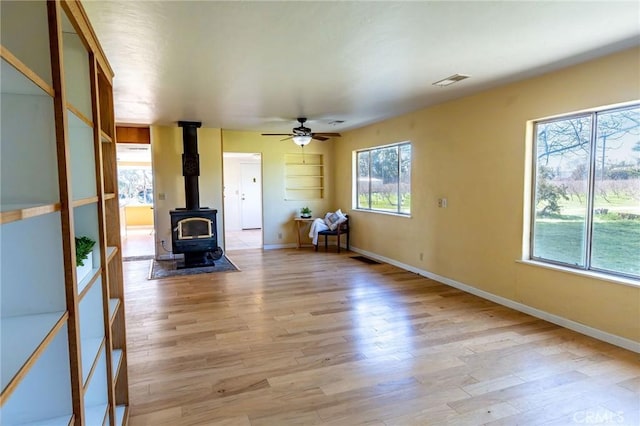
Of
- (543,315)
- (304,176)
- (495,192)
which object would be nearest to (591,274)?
(543,315)

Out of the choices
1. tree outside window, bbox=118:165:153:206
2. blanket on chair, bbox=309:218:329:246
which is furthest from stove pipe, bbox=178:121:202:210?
tree outside window, bbox=118:165:153:206

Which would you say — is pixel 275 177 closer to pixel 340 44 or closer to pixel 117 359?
pixel 340 44

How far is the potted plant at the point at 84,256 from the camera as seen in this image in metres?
1.47

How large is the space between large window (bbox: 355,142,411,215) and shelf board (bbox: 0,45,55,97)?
5.29m

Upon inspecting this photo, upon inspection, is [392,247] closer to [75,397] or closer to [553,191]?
[553,191]

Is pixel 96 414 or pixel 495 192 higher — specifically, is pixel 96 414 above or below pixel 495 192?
below

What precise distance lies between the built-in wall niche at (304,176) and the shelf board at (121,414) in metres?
6.01

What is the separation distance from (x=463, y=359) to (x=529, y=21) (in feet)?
7.85

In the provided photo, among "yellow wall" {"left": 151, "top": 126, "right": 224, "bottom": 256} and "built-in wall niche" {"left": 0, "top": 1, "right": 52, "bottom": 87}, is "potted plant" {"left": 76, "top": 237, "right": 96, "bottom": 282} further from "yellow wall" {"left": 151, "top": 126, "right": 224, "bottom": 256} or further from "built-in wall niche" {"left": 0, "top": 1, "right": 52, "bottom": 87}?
"yellow wall" {"left": 151, "top": 126, "right": 224, "bottom": 256}

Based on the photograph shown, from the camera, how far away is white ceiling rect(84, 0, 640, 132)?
227 cm

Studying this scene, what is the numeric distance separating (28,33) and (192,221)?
210 inches

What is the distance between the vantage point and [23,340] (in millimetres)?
1069

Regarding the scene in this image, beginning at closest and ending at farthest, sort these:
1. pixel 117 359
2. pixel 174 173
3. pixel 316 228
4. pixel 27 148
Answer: pixel 27 148 → pixel 117 359 → pixel 174 173 → pixel 316 228

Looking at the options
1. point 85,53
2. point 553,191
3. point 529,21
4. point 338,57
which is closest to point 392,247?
point 553,191
